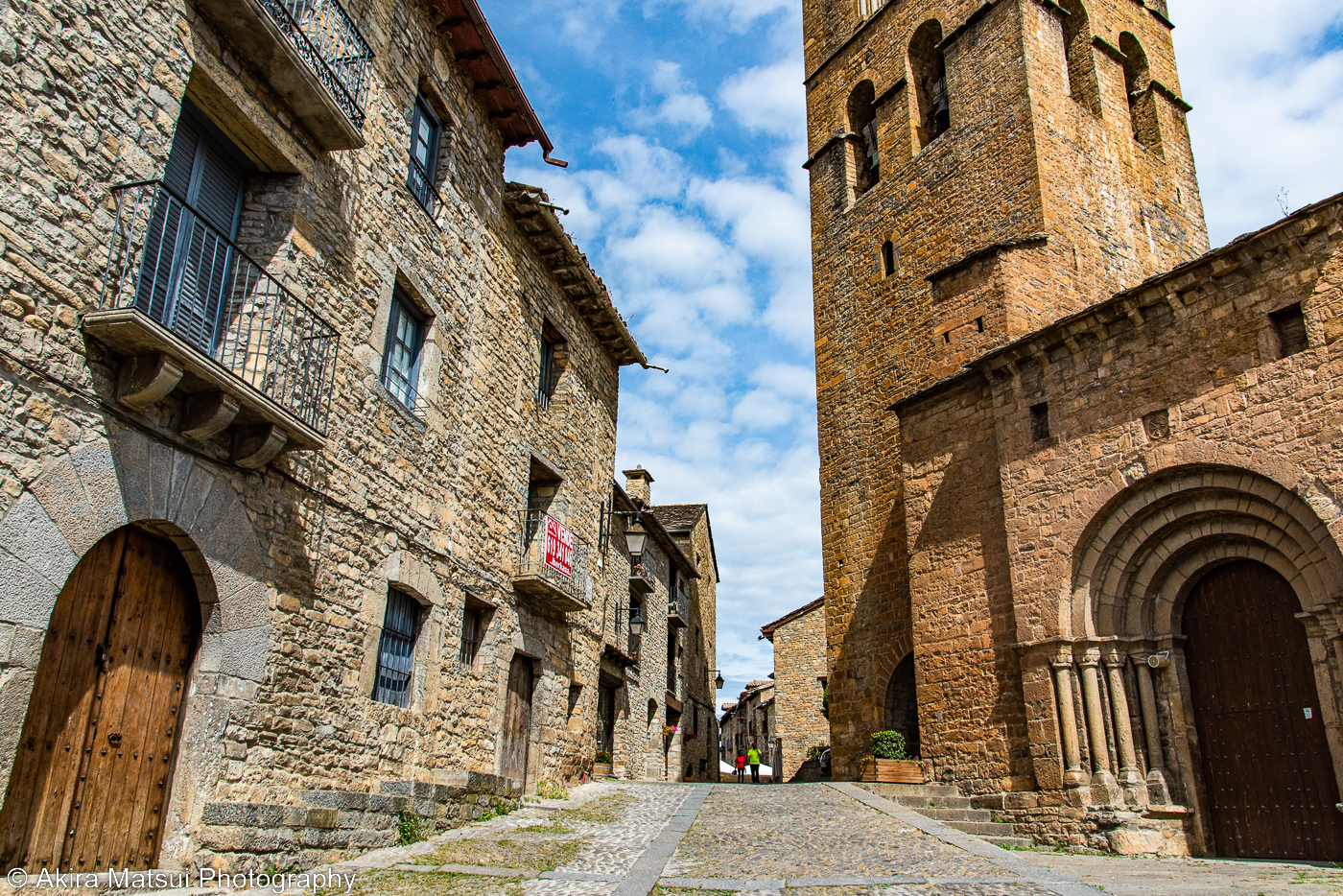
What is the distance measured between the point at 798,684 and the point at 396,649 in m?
20.4

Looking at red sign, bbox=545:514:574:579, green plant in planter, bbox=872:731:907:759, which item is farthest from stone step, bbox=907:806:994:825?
red sign, bbox=545:514:574:579

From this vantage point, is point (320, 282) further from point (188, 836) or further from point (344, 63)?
point (188, 836)

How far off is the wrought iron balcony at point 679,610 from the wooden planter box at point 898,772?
12.3m

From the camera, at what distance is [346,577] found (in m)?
7.92

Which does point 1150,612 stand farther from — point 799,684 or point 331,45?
point 799,684

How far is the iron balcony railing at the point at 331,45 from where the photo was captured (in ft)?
23.9

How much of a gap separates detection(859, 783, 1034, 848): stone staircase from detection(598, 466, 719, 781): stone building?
5414 mm

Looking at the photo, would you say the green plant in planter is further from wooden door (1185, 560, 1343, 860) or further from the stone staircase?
wooden door (1185, 560, 1343, 860)

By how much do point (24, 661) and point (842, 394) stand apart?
15937mm

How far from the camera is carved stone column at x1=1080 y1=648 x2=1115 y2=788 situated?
9.70 meters

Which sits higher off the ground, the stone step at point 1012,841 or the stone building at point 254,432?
the stone building at point 254,432

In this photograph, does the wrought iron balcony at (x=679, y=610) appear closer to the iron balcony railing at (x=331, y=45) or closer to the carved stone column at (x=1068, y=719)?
the carved stone column at (x=1068, y=719)

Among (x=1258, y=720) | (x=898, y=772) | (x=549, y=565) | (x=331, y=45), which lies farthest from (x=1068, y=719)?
(x=331, y=45)

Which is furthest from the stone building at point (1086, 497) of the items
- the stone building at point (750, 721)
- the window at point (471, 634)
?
the stone building at point (750, 721)
